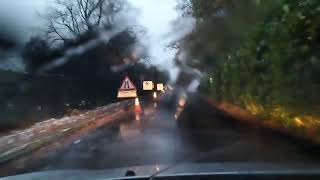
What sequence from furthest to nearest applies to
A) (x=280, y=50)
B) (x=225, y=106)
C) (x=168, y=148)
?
(x=225, y=106) < (x=280, y=50) < (x=168, y=148)

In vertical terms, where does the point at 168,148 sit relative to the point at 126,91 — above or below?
below

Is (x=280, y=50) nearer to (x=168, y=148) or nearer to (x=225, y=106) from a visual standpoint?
(x=168, y=148)

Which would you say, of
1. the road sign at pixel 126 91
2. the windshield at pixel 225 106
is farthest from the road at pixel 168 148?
the road sign at pixel 126 91

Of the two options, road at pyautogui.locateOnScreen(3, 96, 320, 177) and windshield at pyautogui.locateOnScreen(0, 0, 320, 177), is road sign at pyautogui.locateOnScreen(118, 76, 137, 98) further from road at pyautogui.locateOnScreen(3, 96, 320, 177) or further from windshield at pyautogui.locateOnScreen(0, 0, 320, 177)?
road at pyautogui.locateOnScreen(3, 96, 320, 177)

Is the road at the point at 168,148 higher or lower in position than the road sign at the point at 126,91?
lower

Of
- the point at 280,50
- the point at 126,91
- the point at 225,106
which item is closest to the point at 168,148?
the point at 280,50

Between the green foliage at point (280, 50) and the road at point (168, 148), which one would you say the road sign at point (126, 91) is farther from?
the road at point (168, 148)

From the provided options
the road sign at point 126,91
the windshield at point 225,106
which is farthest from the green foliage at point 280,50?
the road sign at point 126,91

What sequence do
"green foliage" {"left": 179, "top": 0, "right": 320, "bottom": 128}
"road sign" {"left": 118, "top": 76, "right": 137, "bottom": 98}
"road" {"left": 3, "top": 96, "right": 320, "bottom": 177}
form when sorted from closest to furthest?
"road" {"left": 3, "top": 96, "right": 320, "bottom": 177} < "green foliage" {"left": 179, "top": 0, "right": 320, "bottom": 128} < "road sign" {"left": 118, "top": 76, "right": 137, "bottom": 98}

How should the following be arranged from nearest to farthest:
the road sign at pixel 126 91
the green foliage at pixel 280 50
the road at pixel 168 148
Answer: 1. the road at pixel 168 148
2. the green foliage at pixel 280 50
3. the road sign at pixel 126 91

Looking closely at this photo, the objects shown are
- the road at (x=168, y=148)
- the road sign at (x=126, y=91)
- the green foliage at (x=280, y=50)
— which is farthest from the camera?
the road sign at (x=126, y=91)

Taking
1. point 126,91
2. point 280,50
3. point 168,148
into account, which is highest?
point 280,50

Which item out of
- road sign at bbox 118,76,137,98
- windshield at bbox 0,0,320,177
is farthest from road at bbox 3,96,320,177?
road sign at bbox 118,76,137,98

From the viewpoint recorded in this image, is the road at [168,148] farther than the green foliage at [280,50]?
No
